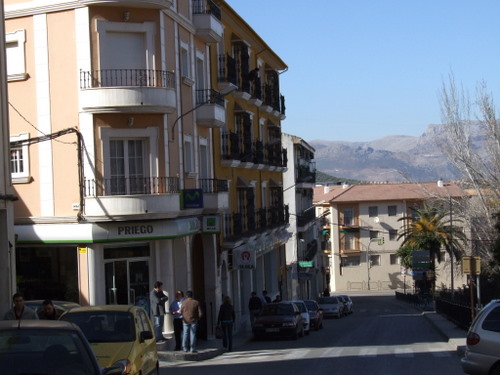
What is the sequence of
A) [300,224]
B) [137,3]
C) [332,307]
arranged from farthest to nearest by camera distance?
[300,224] < [332,307] < [137,3]

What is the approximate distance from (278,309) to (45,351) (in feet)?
75.3

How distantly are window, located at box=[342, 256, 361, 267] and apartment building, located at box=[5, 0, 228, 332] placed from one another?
221 ft

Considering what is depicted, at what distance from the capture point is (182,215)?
27234 millimetres

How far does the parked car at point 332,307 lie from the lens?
52625 millimetres

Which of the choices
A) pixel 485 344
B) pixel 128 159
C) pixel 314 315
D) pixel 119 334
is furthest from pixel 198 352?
pixel 314 315

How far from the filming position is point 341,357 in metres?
22.6

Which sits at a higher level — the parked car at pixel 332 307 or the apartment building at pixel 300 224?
the apartment building at pixel 300 224

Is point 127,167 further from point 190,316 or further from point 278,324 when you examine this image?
point 278,324

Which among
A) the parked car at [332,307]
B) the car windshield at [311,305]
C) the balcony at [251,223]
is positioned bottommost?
the parked car at [332,307]

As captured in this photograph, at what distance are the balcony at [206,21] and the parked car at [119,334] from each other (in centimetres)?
1650

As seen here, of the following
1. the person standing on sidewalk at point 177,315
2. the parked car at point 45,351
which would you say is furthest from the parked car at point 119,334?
the person standing on sidewalk at point 177,315

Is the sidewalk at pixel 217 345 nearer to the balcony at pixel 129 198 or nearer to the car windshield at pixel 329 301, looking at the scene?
the balcony at pixel 129 198

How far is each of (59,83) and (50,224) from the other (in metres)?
4.19

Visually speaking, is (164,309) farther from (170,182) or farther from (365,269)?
(365,269)
